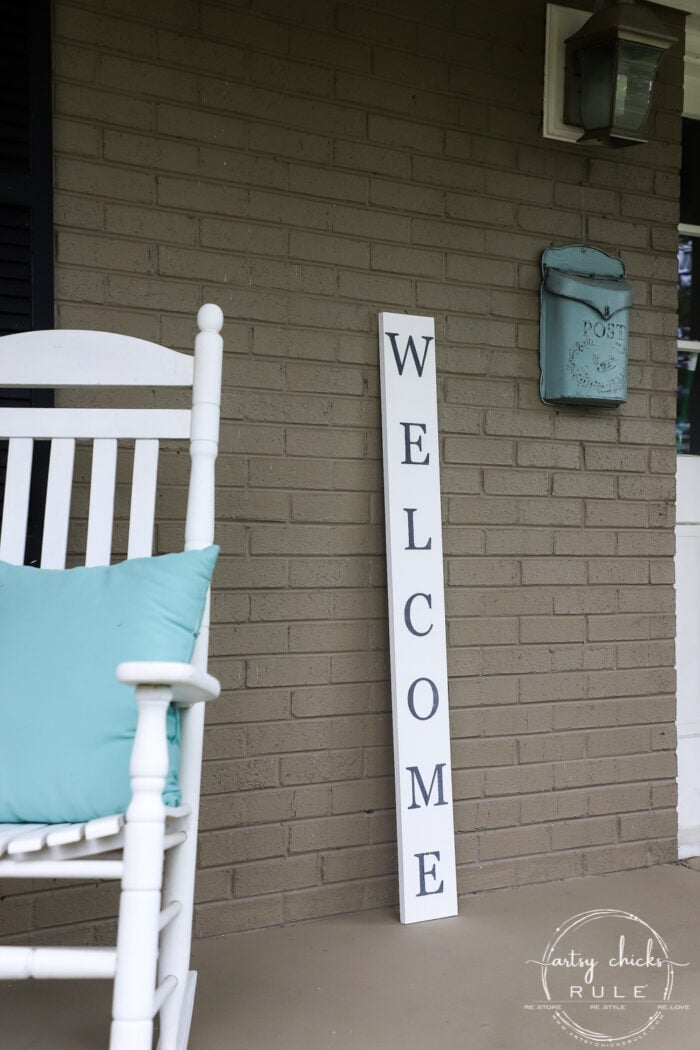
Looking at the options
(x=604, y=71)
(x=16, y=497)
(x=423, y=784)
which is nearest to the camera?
(x=16, y=497)

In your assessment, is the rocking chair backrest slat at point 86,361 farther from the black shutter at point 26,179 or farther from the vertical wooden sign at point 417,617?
the vertical wooden sign at point 417,617

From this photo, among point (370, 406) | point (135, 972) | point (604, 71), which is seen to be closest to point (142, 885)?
point (135, 972)

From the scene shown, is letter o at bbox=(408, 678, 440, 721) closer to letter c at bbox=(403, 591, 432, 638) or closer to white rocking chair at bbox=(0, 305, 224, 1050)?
letter c at bbox=(403, 591, 432, 638)

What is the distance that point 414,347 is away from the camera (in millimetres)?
2391

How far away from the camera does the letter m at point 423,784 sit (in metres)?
2.31

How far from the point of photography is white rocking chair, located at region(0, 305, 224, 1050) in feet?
4.07

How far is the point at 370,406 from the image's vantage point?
2.39m

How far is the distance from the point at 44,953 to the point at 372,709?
120cm

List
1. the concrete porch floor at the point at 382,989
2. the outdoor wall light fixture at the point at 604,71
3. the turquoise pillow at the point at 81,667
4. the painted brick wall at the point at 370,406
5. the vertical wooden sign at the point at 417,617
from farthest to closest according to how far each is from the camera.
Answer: the outdoor wall light fixture at the point at 604,71, the vertical wooden sign at the point at 417,617, the painted brick wall at the point at 370,406, the concrete porch floor at the point at 382,989, the turquoise pillow at the point at 81,667

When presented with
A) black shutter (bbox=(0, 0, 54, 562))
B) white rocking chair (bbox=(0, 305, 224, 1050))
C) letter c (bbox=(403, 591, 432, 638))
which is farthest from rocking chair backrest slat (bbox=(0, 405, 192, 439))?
letter c (bbox=(403, 591, 432, 638))

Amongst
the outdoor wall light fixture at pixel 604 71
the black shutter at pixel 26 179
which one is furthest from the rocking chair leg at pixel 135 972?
the outdoor wall light fixture at pixel 604 71

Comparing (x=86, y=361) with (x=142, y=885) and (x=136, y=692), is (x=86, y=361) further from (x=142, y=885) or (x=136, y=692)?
(x=142, y=885)

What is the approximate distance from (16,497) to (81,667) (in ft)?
1.52

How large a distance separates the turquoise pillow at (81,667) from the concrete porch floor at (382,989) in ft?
1.81
